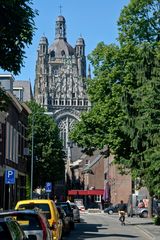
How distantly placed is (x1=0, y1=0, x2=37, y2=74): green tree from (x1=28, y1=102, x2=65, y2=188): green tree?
170 ft

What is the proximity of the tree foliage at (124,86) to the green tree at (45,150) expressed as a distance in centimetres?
2326

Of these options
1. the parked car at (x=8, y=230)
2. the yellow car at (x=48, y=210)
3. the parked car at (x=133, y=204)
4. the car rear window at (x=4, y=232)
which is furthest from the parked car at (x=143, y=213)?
the car rear window at (x=4, y=232)

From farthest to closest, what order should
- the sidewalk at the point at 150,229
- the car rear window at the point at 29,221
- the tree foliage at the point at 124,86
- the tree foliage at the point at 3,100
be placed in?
the tree foliage at the point at 124,86 < the sidewalk at the point at 150,229 < the tree foliage at the point at 3,100 < the car rear window at the point at 29,221

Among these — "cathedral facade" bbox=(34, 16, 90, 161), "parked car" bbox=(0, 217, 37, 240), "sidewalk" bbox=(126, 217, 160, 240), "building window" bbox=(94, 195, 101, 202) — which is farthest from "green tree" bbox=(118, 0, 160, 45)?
"cathedral facade" bbox=(34, 16, 90, 161)

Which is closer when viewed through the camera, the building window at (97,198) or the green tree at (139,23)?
the green tree at (139,23)

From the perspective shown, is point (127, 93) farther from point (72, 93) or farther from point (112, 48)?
point (72, 93)

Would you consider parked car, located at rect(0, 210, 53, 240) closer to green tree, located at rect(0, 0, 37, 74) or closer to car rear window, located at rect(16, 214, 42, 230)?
car rear window, located at rect(16, 214, 42, 230)

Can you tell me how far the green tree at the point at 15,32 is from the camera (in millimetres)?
14147

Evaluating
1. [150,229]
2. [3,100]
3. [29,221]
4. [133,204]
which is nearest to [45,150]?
[133,204]

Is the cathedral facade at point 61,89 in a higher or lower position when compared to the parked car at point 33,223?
higher

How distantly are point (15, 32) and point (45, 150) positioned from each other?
53.8 metres

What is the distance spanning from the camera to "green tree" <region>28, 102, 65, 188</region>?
67625mm

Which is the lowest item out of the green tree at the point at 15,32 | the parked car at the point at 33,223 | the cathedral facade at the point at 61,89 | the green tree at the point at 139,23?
the parked car at the point at 33,223

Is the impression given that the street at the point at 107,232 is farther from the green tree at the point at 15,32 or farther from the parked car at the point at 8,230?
the parked car at the point at 8,230
